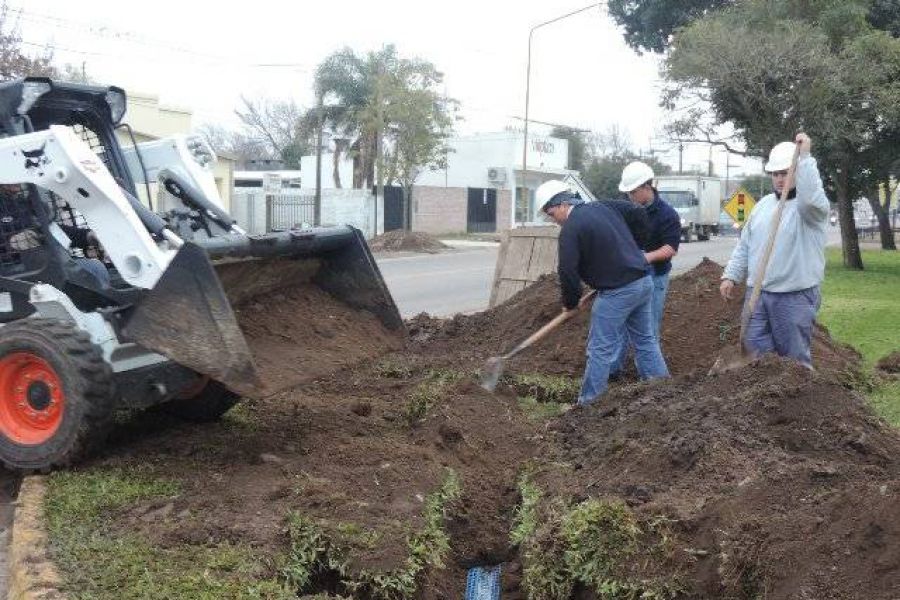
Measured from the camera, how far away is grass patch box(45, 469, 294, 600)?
417cm

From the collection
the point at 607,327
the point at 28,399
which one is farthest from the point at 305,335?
the point at 607,327

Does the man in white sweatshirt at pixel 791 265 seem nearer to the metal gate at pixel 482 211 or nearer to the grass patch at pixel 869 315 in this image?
the grass patch at pixel 869 315

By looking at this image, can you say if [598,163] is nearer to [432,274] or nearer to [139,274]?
[432,274]

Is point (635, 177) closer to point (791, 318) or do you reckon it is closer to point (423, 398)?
point (791, 318)

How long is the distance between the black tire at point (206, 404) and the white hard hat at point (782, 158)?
158 inches

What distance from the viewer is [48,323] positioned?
583 centimetres

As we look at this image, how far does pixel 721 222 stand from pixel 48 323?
5844 centimetres

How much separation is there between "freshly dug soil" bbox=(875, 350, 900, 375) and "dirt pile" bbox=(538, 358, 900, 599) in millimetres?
3650

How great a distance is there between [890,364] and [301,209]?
30442mm

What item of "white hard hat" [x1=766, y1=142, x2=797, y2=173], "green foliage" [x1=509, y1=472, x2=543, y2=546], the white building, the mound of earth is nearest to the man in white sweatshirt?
"white hard hat" [x1=766, y1=142, x2=797, y2=173]

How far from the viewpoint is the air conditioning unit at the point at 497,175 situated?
55.6 m

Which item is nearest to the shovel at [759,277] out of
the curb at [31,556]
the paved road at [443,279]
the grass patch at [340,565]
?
the grass patch at [340,565]

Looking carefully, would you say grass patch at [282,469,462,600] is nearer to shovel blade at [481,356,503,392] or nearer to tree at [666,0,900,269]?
shovel blade at [481,356,503,392]

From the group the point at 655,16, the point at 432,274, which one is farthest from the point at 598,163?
the point at 432,274
